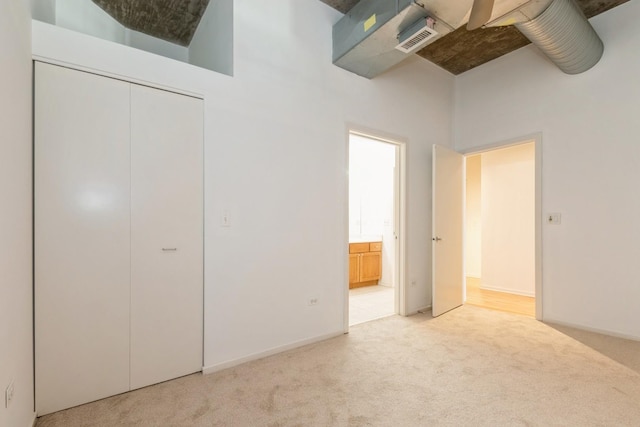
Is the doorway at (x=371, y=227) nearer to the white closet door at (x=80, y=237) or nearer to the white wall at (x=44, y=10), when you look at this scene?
the white closet door at (x=80, y=237)

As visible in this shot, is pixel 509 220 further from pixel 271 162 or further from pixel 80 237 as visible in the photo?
pixel 80 237

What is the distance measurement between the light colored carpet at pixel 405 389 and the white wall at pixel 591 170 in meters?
0.48

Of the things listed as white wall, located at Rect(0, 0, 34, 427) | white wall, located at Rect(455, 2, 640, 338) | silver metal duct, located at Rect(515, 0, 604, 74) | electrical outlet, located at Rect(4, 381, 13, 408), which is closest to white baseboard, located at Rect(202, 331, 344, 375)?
white wall, located at Rect(0, 0, 34, 427)

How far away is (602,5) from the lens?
3.05 m

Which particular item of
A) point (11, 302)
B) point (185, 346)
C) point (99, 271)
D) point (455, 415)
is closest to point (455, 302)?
point (455, 415)

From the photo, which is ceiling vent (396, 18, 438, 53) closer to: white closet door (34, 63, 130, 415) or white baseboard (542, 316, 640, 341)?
white closet door (34, 63, 130, 415)

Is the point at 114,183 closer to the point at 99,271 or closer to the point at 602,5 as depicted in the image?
the point at 99,271

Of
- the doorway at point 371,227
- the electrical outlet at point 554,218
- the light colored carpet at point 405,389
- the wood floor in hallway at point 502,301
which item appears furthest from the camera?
the doorway at point 371,227

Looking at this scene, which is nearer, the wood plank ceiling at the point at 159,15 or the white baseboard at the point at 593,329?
the white baseboard at the point at 593,329

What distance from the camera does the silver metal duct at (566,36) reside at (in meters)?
2.50

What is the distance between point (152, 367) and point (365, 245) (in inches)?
145

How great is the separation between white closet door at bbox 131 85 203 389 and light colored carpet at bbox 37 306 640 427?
0.81 feet

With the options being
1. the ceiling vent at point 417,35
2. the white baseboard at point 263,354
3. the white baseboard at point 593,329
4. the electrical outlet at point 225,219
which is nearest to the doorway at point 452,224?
the white baseboard at point 593,329

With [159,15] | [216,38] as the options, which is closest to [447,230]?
[216,38]
